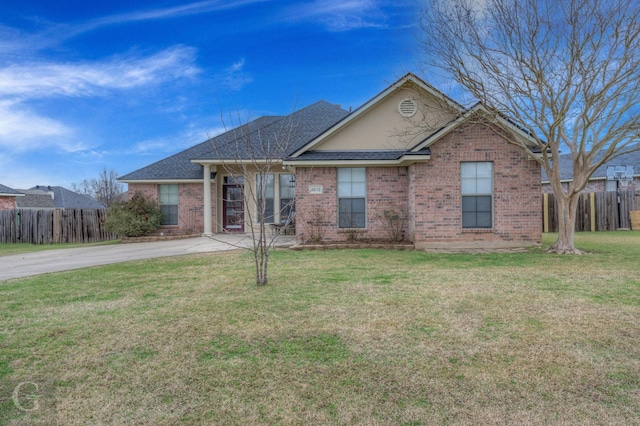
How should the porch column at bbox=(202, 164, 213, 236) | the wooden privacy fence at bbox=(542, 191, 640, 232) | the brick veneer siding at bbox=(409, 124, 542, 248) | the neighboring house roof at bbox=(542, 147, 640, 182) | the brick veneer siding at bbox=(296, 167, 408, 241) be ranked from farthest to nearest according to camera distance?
the neighboring house roof at bbox=(542, 147, 640, 182) → the wooden privacy fence at bbox=(542, 191, 640, 232) → the porch column at bbox=(202, 164, 213, 236) → the brick veneer siding at bbox=(296, 167, 408, 241) → the brick veneer siding at bbox=(409, 124, 542, 248)

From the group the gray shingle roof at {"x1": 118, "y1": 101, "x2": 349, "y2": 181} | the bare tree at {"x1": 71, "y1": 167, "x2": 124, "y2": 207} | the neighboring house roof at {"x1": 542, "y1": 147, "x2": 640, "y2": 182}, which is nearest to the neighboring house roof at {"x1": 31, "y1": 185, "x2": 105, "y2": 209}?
the bare tree at {"x1": 71, "y1": 167, "x2": 124, "y2": 207}

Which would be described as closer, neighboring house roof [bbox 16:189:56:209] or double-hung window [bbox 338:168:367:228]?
double-hung window [bbox 338:168:367:228]

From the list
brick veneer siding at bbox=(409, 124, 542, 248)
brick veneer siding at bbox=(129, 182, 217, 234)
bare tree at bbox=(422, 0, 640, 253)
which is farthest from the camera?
brick veneer siding at bbox=(129, 182, 217, 234)

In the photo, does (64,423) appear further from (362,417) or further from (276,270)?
(276,270)

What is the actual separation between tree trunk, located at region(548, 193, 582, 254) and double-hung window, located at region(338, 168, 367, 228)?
5511 mm

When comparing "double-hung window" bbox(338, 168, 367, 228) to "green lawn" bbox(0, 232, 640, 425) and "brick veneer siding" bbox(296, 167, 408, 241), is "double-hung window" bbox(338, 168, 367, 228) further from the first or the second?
"green lawn" bbox(0, 232, 640, 425)

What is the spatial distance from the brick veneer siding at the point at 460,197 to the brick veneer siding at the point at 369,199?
0.87 m

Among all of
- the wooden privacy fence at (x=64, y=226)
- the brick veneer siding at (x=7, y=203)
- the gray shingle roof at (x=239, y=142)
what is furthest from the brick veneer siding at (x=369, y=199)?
the brick veneer siding at (x=7, y=203)

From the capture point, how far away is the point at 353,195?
476 inches

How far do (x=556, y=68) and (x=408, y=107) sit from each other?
414cm

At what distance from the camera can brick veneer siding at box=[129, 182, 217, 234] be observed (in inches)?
640

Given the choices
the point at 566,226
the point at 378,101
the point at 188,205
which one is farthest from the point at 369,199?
the point at 188,205

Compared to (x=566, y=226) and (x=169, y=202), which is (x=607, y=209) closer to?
(x=566, y=226)

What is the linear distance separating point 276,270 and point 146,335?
3.87m
